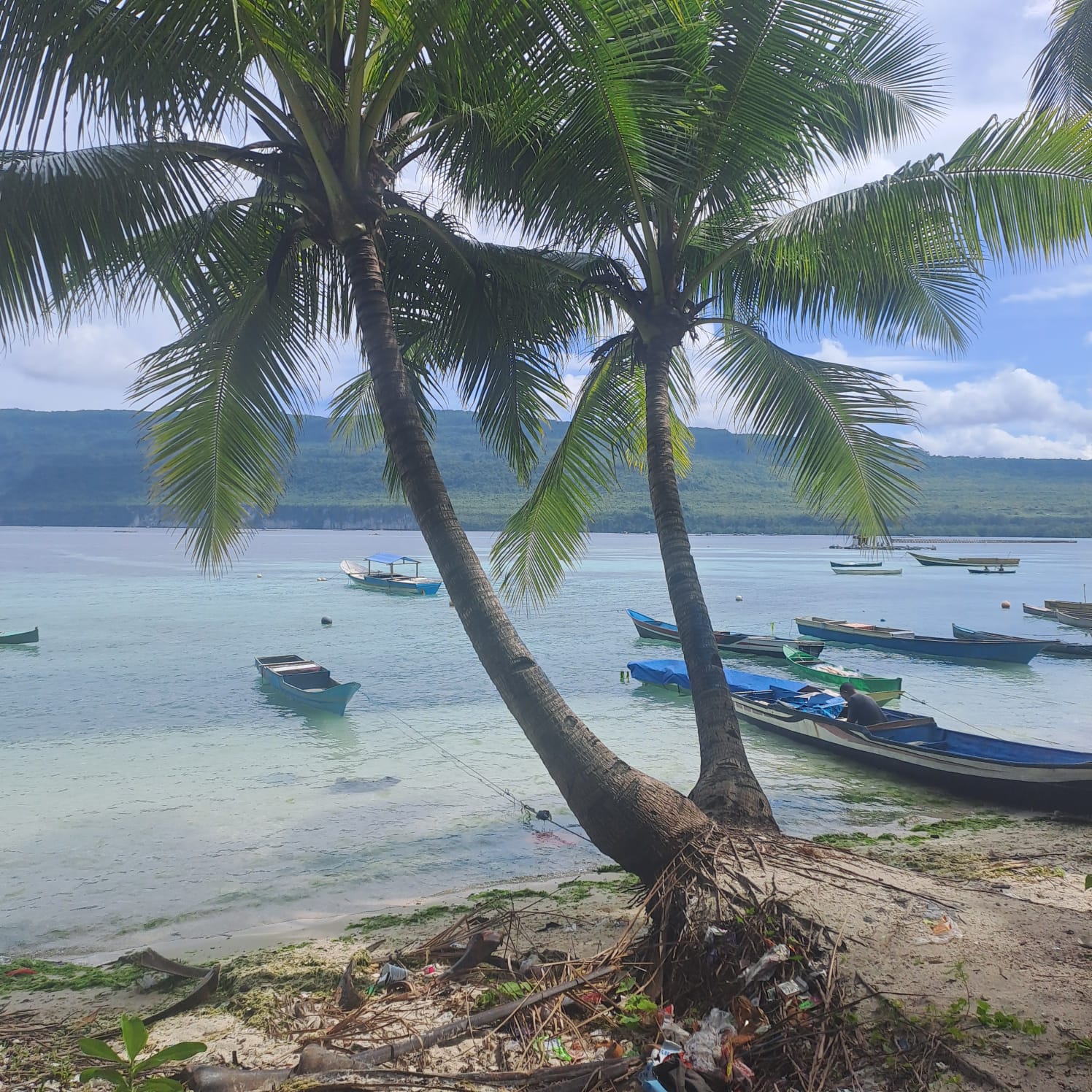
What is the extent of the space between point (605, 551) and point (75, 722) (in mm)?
104697

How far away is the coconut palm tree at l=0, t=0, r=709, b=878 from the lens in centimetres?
451

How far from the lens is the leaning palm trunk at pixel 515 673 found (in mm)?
4844

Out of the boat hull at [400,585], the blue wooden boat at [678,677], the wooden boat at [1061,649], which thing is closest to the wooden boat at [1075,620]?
the wooden boat at [1061,649]

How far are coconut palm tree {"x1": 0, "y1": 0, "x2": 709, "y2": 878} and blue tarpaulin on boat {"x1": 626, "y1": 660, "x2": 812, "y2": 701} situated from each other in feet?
35.7

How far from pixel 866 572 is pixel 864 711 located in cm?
7271

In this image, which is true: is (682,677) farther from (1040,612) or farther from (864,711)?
(1040,612)

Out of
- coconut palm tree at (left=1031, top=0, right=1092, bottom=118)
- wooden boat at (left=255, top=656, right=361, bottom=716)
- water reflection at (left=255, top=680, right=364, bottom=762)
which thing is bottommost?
water reflection at (left=255, top=680, right=364, bottom=762)

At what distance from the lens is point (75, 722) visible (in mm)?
19062

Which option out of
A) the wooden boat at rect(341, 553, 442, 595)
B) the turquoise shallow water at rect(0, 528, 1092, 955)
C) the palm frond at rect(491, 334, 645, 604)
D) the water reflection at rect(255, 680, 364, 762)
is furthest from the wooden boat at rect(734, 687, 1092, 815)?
the wooden boat at rect(341, 553, 442, 595)

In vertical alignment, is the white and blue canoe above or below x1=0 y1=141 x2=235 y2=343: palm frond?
below

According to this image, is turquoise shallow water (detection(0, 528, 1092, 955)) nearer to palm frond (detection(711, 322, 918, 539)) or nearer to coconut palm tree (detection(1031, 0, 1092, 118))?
palm frond (detection(711, 322, 918, 539))

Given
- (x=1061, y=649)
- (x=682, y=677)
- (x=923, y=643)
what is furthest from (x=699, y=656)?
(x=1061, y=649)

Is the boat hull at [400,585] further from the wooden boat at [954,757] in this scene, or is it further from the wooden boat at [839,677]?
the wooden boat at [954,757]

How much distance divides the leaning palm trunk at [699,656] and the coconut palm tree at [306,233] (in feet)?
3.34
